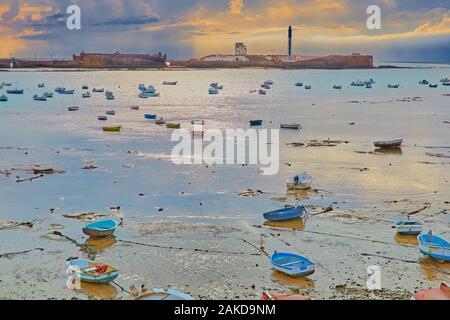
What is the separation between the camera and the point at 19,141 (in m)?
41.1

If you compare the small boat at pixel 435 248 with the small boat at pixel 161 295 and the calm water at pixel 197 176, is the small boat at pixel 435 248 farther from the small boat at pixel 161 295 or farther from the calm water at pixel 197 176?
the small boat at pixel 161 295

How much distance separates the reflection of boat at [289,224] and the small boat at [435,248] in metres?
4.25

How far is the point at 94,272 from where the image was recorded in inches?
552

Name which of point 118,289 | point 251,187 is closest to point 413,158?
point 251,187

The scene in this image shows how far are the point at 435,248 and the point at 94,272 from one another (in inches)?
359

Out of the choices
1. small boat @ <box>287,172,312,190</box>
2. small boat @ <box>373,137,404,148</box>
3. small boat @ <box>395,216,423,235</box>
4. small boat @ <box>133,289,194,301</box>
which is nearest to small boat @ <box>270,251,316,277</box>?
small boat @ <box>133,289,194,301</box>

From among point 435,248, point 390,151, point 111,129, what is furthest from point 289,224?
point 111,129

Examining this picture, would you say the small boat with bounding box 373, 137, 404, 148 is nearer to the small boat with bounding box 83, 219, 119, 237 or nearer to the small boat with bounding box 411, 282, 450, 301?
the small boat with bounding box 83, 219, 119, 237

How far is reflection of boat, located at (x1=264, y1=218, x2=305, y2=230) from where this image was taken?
19.2 m

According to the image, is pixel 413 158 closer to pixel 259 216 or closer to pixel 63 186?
pixel 259 216

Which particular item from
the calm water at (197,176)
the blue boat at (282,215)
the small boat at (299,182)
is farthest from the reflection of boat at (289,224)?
the small boat at (299,182)

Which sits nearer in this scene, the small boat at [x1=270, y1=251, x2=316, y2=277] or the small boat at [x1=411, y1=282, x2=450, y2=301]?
the small boat at [x1=411, y1=282, x2=450, y2=301]

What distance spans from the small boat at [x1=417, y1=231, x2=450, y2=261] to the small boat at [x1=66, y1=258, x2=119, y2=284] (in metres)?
8.43

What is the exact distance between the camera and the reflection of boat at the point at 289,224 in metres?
19.2
